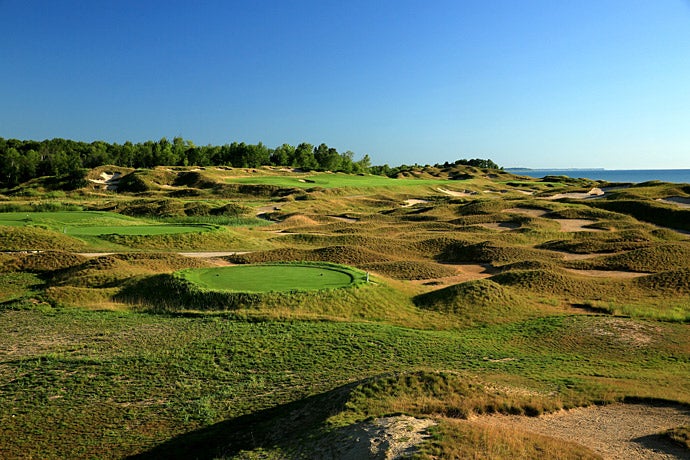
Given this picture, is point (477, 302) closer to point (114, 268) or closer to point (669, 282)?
point (669, 282)

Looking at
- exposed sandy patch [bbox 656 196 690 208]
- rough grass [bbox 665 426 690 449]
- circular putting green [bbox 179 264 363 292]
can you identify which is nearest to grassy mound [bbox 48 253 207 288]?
circular putting green [bbox 179 264 363 292]

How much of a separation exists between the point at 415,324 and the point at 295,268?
8.08m

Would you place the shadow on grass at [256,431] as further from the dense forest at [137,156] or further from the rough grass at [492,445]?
the dense forest at [137,156]

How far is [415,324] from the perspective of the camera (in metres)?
20.8

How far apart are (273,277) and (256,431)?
13.3 m

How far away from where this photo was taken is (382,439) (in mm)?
9047

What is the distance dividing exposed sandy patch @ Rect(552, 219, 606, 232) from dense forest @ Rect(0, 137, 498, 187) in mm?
75036

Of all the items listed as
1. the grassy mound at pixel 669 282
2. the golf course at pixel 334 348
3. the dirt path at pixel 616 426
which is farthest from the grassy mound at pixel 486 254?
the dirt path at pixel 616 426

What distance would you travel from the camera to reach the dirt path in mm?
9647

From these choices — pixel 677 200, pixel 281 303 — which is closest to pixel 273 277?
pixel 281 303

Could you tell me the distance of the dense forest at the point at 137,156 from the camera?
362ft

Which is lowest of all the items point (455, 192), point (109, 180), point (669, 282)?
point (669, 282)

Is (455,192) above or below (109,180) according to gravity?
below

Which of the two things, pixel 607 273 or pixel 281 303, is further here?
pixel 607 273
